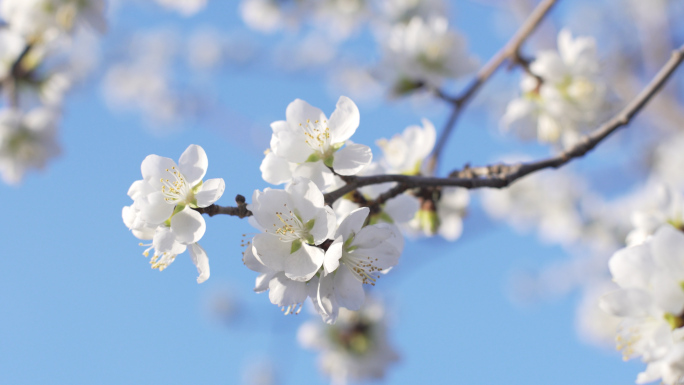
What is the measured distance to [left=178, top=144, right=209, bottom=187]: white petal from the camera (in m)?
1.18

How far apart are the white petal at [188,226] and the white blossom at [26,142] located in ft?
7.15

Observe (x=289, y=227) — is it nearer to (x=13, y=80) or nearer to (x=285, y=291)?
(x=285, y=291)

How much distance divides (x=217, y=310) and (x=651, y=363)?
6822 mm

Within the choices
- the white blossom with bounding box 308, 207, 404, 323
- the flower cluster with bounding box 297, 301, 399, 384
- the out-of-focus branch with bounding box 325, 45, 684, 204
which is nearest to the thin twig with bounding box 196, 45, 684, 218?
the out-of-focus branch with bounding box 325, 45, 684, 204

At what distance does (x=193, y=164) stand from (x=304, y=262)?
1.14 ft

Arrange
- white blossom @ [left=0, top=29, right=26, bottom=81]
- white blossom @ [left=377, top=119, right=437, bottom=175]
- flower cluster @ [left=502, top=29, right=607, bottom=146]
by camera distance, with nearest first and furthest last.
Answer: white blossom @ [left=377, top=119, right=437, bottom=175]
flower cluster @ [left=502, top=29, right=607, bottom=146]
white blossom @ [left=0, top=29, right=26, bottom=81]

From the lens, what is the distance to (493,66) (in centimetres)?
229

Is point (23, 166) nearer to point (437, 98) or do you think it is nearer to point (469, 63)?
point (437, 98)

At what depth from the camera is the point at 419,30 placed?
7.88ft

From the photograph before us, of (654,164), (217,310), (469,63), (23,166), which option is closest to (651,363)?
(469,63)

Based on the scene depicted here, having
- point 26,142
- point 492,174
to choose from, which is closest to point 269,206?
point 492,174

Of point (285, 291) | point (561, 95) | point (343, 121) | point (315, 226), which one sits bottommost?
point (285, 291)

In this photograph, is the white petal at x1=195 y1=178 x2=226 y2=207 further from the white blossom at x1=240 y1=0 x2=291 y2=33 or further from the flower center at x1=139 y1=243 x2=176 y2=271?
the white blossom at x1=240 y1=0 x2=291 y2=33

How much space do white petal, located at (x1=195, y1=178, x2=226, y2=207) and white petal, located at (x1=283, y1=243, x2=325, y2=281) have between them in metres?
0.20
